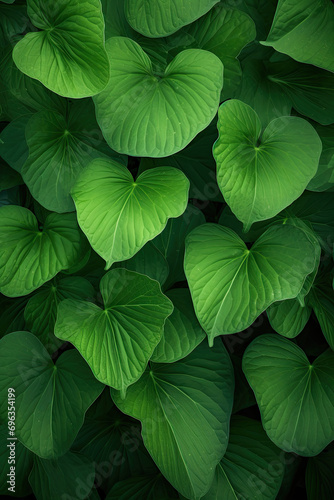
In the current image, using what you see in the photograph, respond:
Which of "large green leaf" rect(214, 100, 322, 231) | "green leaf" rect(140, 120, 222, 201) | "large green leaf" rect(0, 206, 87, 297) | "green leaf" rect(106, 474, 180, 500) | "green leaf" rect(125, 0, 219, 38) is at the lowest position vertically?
"green leaf" rect(106, 474, 180, 500)

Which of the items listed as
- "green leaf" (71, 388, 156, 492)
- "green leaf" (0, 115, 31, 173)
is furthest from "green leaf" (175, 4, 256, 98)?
"green leaf" (71, 388, 156, 492)

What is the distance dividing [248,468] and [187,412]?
7.1 inches

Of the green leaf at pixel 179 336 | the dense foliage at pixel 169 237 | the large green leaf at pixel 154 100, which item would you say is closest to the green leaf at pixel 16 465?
the dense foliage at pixel 169 237

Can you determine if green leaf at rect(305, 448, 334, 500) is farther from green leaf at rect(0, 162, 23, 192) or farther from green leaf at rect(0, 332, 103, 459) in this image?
green leaf at rect(0, 162, 23, 192)

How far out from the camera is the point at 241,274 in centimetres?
74

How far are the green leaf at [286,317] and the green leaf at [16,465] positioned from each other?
527 millimetres

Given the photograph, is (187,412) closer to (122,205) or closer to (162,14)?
(122,205)

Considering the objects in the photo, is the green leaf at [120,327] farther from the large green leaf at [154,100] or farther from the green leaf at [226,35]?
the green leaf at [226,35]

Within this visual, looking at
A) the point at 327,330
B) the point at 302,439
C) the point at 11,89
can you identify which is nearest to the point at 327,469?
the point at 302,439

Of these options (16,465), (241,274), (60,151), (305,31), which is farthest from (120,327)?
Answer: (305,31)

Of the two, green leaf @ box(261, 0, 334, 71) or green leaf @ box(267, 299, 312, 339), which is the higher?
green leaf @ box(261, 0, 334, 71)

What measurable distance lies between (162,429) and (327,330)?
319 mm

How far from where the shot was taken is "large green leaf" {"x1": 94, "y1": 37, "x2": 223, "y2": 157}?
69cm

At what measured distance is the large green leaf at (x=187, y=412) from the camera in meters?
0.80
